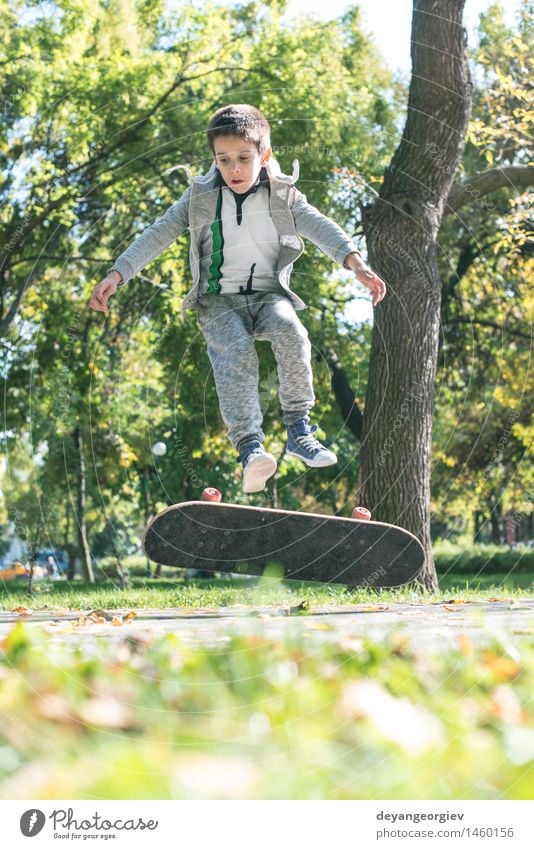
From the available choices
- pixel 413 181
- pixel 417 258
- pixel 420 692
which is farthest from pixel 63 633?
pixel 413 181

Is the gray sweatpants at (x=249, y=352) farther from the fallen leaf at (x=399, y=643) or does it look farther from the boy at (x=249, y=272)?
the fallen leaf at (x=399, y=643)

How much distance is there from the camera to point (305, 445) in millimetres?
5871

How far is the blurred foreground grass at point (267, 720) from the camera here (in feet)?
8.02

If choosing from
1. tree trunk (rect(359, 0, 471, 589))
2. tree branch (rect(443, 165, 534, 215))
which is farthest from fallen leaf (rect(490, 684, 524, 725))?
tree branch (rect(443, 165, 534, 215))

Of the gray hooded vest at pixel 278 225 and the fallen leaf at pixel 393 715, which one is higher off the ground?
the gray hooded vest at pixel 278 225

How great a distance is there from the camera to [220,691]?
10.1ft

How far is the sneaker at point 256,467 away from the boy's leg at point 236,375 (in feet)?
0.46

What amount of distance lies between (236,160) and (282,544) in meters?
2.38

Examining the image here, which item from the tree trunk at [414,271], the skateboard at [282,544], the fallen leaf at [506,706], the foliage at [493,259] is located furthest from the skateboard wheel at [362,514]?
the foliage at [493,259]

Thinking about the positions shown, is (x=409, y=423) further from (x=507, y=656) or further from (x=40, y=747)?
(x=40, y=747)

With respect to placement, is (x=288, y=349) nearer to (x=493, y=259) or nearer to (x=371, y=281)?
(x=371, y=281)

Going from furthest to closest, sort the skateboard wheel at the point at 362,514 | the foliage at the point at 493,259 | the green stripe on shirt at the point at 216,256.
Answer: the foliage at the point at 493,259 → the skateboard wheel at the point at 362,514 → the green stripe on shirt at the point at 216,256

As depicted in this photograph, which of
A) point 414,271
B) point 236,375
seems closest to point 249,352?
point 236,375

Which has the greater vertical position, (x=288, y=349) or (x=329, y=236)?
(x=329, y=236)
